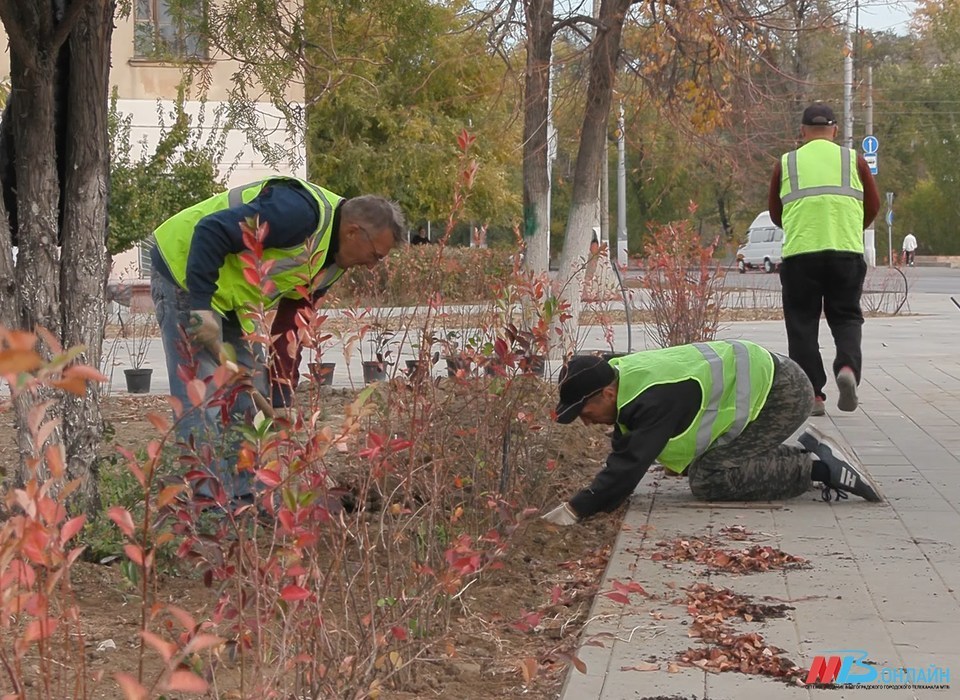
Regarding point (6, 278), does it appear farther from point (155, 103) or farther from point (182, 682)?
point (155, 103)

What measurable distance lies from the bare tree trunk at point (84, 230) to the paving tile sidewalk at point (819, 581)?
1.96 meters

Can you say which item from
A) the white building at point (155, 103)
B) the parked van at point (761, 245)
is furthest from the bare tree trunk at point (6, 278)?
the parked van at point (761, 245)

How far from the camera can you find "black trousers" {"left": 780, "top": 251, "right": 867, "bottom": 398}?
766 centimetres

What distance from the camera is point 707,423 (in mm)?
5512

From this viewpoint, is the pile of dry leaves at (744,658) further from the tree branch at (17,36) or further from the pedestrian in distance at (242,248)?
the tree branch at (17,36)

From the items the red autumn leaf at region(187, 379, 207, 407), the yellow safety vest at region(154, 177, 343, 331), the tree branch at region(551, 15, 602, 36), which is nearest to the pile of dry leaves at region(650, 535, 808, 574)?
the yellow safety vest at region(154, 177, 343, 331)

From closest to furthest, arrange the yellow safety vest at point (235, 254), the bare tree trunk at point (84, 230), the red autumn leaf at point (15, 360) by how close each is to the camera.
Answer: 1. the red autumn leaf at point (15, 360)
2. the bare tree trunk at point (84, 230)
3. the yellow safety vest at point (235, 254)

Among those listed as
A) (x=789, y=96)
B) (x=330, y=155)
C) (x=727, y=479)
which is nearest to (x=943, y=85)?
(x=330, y=155)

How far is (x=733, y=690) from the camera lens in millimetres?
3453

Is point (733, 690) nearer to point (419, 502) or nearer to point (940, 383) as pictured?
point (419, 502)

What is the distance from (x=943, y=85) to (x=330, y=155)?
126 ft

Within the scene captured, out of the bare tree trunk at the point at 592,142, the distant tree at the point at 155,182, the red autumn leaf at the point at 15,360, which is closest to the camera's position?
the red autumn leaf at the point at 15,360

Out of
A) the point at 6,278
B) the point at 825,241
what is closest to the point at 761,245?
the point at 825,241

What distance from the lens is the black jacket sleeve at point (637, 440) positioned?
16.8 feet
